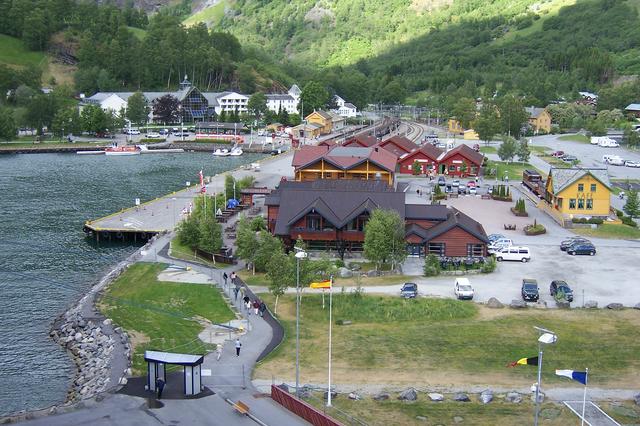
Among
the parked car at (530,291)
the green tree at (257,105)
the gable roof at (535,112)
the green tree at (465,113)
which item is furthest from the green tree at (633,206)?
the green tree at (257,105)

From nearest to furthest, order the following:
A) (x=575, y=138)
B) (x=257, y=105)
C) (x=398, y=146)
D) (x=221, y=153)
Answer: (x=398, y=146) < (x=221, y=153) < (x=575, y=138) < (x=257, y=105)

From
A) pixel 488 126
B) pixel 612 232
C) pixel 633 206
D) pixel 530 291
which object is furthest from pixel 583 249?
pixel 488 126

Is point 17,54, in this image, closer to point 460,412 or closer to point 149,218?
point 149,218

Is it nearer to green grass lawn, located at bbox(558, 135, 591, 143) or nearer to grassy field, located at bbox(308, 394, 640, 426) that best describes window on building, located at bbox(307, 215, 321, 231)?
grassy field, located at bbox(308, 394, 640, 426)

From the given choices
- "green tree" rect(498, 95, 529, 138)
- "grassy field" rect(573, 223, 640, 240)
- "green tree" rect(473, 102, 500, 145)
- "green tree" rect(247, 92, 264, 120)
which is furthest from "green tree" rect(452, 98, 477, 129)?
"grassy field" rect(573, 223, 640, 240)

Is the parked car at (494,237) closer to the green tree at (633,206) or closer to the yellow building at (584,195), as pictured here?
the yellow building at (584,195)
